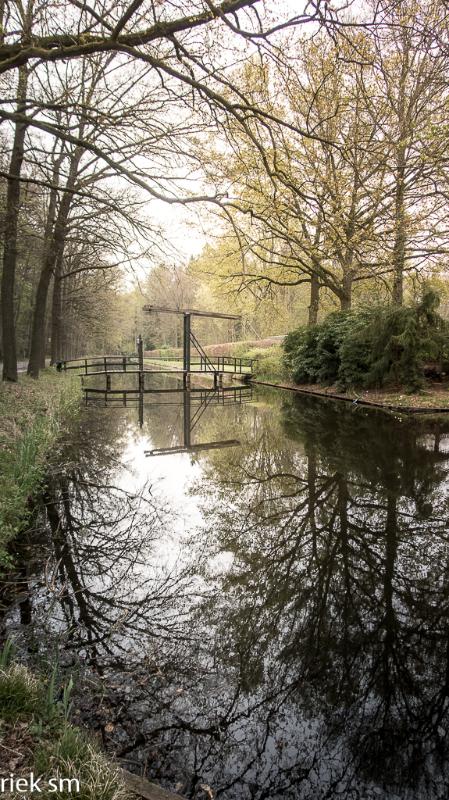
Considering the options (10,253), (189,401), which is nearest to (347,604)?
(10,253)

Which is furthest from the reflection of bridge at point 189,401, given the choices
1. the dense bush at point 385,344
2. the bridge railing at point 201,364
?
the dense bush at point 385,344

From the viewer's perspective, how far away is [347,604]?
3.90 m

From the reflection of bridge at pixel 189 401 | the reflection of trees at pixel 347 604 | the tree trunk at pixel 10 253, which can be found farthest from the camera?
the tree trunk at pixel 10 253

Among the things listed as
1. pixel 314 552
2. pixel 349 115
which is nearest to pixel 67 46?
pixel 314 552

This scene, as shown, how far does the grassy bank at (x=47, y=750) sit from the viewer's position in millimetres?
1878

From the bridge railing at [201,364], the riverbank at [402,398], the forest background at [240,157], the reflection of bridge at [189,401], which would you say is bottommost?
the reflection of bridge at [189,401]

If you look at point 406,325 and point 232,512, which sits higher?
point 406,325

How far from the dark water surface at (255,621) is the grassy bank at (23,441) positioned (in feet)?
1.21

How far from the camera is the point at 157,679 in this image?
3.02m

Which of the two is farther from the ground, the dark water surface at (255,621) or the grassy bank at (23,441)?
the grassy bank at (23,441)

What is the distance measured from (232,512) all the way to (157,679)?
303 centimetres

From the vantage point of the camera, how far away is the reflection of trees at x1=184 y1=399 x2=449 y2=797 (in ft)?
→ 8.57

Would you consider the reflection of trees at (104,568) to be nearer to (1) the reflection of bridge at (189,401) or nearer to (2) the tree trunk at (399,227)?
(1) the reflection of bridge at (189,401)

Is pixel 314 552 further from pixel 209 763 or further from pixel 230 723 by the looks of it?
pixel 209 763
